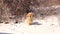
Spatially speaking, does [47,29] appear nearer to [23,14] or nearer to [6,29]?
[6,29]

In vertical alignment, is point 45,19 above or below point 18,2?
below

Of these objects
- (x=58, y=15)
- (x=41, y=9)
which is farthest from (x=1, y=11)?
(x=58, y=15)

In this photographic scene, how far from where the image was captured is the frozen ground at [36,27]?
19.1 ft

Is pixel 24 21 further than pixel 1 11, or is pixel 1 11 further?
pixel 1 11

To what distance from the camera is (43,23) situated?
22.0ft

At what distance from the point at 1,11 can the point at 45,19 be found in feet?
5.88

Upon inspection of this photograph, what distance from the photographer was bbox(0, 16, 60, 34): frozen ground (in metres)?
5.83

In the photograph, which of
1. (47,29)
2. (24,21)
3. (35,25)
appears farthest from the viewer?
(24,21)

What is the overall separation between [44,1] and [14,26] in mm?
2541

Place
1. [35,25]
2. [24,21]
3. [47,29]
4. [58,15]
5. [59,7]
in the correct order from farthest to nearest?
1. [59,7]
2. [58,15]
3. [24,21]
4. [35,25]
5. [47,29]

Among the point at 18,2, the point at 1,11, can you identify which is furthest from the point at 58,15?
the point at 1,11

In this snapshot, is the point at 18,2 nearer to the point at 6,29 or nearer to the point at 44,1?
the point at 44,1

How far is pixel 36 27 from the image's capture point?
623 centimetres

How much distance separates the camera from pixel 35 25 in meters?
6.45
